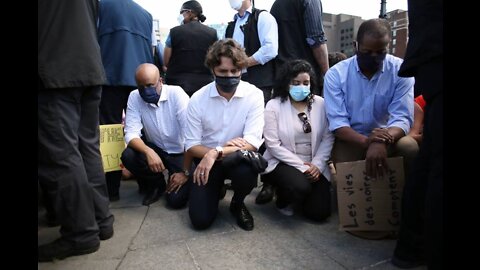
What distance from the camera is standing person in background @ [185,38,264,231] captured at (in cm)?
235

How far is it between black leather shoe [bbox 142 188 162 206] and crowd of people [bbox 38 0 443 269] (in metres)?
0.01

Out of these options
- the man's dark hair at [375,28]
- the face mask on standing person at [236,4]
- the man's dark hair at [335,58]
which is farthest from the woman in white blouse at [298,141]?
the man's dark hair at [335,58]

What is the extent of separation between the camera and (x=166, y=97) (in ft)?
9.73

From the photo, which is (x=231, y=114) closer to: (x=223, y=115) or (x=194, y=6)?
(x=223, y=115)

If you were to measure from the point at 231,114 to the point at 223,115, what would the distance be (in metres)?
0.06

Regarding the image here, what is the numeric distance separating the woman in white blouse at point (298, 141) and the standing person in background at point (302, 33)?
681 mm

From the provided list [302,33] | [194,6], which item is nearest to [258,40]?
[302,33]

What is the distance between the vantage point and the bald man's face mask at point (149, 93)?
281 centimetres

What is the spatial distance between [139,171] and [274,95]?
4.51 feet

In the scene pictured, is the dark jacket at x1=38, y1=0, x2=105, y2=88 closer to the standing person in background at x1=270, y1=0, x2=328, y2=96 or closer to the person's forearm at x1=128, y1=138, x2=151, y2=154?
the person's forearm at x1=128, y1=138, x2=151, y2=154

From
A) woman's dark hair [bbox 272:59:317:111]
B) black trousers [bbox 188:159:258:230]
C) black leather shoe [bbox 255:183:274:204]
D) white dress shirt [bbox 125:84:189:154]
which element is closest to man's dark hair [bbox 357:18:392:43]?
woman's dark hair [bbox 272:59:317:111]

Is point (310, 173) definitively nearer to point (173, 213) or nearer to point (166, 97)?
point (173, 213)

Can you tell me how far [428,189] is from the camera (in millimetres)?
1443

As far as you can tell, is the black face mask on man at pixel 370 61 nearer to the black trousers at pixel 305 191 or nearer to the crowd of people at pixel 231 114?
the crowd of people at pixel 231 114
